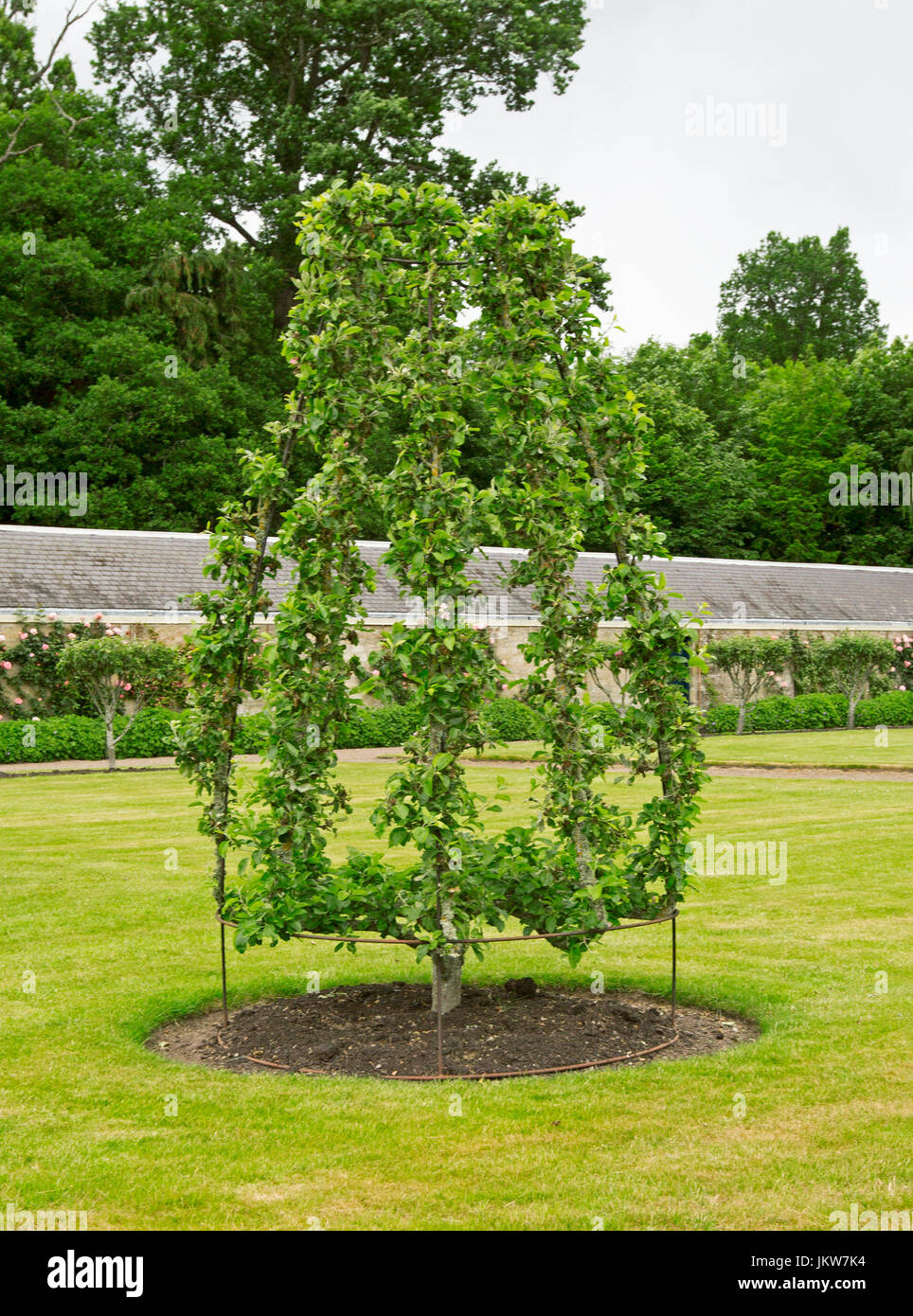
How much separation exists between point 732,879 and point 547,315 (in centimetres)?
668

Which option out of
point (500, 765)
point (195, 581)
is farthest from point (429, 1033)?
point (195, 581)

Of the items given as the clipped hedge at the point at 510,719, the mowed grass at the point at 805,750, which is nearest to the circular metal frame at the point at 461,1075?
the mowed grass at the point at 805,750

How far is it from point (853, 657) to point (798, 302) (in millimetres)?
39236

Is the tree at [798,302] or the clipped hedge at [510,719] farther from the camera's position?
the tree at [798,302]

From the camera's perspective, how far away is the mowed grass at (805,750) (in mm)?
22973

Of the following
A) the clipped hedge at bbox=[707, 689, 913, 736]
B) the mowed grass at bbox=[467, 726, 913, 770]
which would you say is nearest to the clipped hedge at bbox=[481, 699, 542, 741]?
the mowed grass at bbox=[467, 726, 913, 770]

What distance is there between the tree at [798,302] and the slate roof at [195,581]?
92.2 feet

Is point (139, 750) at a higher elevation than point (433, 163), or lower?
lower

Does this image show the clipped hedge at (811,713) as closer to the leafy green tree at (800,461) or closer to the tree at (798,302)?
the leafy green tree at (800,461)

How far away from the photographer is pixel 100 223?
38.4 meters

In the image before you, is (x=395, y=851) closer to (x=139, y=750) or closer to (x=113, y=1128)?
(x=113, y=1128)

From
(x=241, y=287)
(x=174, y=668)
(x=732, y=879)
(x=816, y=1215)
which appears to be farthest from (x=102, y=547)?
(x=816, y=1215)

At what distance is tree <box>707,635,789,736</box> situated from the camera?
32750 mm

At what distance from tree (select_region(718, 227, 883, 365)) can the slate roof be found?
1107 inches
